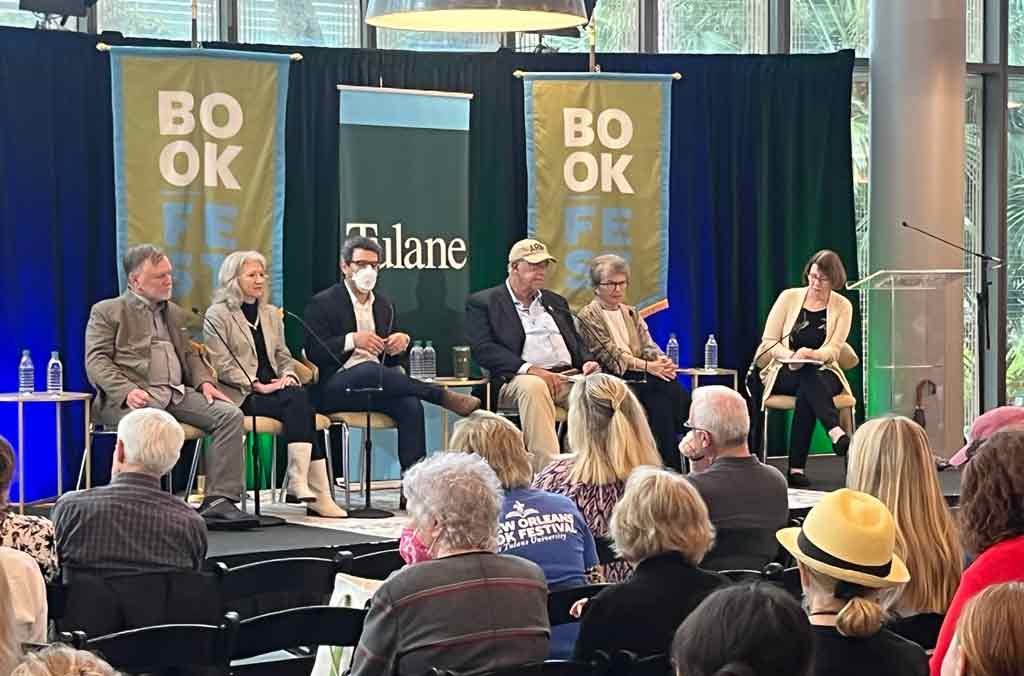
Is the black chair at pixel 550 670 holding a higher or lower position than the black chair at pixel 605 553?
higher

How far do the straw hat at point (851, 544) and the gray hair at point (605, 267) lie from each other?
5232mm

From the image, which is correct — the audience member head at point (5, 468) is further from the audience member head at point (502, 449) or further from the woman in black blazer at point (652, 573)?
the woman in black blazer at point (652, 573)

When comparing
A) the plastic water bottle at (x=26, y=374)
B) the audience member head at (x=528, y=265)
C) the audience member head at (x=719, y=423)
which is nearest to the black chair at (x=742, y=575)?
the audience member head at (x=719, y=423)

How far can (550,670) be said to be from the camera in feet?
9.46

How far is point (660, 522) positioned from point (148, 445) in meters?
1.57

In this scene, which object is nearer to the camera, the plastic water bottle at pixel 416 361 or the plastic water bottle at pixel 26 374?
the plastic water bottle at pixel 26 374

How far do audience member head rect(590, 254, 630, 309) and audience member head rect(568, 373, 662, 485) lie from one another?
3250 millimetres

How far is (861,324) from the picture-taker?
32.7 ft

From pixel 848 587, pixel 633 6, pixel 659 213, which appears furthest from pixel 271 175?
pixel 848 587

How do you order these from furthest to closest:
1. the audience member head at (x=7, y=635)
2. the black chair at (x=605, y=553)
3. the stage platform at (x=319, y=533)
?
1. the stage platform at (x=319, y=533)
2. the black chair at (x=605, y=553)
3. the audience member head at (x=7, y=635)

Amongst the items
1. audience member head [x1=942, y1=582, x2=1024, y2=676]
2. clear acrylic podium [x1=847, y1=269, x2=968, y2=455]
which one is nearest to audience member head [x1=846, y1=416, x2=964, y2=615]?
audience member head [x1=942, y1=582, x2=1024, y2=676]

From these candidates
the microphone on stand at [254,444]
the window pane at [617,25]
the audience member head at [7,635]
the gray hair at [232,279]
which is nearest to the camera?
the audience member head at [7,635]

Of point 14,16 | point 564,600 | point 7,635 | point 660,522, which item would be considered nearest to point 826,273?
point 14,16

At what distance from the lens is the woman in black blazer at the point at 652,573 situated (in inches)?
124
